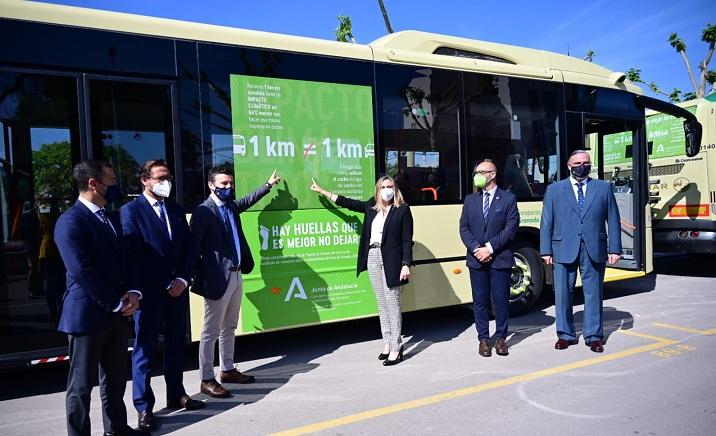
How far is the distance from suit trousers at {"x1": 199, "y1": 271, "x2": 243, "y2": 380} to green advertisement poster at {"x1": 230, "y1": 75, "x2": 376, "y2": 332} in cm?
50

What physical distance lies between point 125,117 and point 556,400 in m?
4.22

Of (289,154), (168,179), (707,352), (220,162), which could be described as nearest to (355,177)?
(289,154)

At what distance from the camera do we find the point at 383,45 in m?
5.97

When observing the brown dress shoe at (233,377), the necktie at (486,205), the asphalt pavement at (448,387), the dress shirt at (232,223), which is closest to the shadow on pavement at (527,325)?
the asphalt pavement at (448,387)

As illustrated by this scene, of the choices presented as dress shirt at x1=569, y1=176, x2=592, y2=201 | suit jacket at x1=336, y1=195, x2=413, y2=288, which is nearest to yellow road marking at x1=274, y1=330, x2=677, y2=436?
suit jacket at x1=336, y1=195, x2=413, y2=288

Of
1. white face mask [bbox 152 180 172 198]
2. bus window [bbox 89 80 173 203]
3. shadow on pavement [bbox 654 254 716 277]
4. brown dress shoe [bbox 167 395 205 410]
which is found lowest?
shadow on pavement [bbox 654 254 716 277]

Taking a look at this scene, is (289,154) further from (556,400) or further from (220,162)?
(556,400)

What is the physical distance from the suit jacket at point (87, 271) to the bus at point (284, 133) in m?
1.36

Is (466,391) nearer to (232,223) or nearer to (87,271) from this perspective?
(232,223)

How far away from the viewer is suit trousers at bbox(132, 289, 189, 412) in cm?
364

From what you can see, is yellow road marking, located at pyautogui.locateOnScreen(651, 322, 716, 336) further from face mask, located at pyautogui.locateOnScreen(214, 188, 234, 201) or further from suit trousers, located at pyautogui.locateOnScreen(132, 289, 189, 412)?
suit trousers, located at pyautogui.locateOnScreen(132, 289, 189, 412)

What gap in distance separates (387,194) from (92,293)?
9.07 feet

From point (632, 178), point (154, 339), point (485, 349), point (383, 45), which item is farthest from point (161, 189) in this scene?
point (632, 178)

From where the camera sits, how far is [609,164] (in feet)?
35.9
